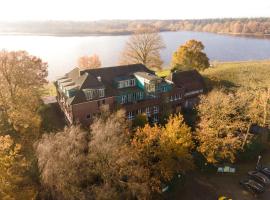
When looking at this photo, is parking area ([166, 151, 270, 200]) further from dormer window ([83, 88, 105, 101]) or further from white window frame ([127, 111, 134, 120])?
dormer window ([83, 88, 105, 101])

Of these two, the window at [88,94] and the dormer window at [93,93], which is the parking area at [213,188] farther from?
the window at [88,94]

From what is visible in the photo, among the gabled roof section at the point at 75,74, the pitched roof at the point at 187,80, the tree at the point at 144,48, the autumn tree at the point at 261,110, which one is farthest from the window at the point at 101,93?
the tree at the point at 144,48

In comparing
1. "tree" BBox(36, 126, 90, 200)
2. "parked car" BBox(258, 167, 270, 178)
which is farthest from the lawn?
"parked car" BBox(258, 167, 270, 178)

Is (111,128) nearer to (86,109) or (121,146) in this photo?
(121,146)

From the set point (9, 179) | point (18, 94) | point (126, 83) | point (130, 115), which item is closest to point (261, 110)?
point (130, 115)

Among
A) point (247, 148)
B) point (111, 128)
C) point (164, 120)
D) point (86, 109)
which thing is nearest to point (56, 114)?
point (86, 109)

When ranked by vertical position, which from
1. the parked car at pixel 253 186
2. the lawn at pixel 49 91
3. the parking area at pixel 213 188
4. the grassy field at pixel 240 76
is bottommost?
the parking area at pixel 213 188
